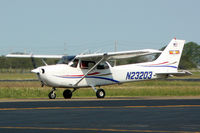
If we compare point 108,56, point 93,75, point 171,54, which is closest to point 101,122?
point 108,56

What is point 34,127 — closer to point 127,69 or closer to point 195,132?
point 195,132

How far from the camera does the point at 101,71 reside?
28781mm

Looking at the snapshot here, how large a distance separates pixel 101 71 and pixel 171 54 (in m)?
5.16

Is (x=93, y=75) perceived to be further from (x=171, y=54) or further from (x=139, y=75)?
(x=171, y=54)

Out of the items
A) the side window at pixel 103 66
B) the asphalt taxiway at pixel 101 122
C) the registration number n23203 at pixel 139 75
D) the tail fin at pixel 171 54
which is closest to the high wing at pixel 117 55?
the side window at pixel 103 66

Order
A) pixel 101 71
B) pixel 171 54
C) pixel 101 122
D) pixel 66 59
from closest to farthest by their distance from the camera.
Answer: pixel 101 122, pixel 66 59, pixel 101 71, pixel 171 54

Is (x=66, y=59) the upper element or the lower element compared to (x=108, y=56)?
lower

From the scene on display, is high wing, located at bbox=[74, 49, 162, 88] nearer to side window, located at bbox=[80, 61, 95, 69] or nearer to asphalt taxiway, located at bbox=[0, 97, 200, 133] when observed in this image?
side window, located at bbox=[80, 61, 95, 69]

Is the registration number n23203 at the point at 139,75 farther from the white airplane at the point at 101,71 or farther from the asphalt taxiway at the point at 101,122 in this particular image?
the asphalt taxiway at the point at 101,122

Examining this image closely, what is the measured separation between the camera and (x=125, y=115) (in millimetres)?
15258

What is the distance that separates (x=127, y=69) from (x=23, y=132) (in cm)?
1905

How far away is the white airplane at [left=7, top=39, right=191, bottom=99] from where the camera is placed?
87.4 feet

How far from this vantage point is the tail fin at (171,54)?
1210 inches

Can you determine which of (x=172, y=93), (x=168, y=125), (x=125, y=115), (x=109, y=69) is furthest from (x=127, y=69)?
(x=168, y=125)
